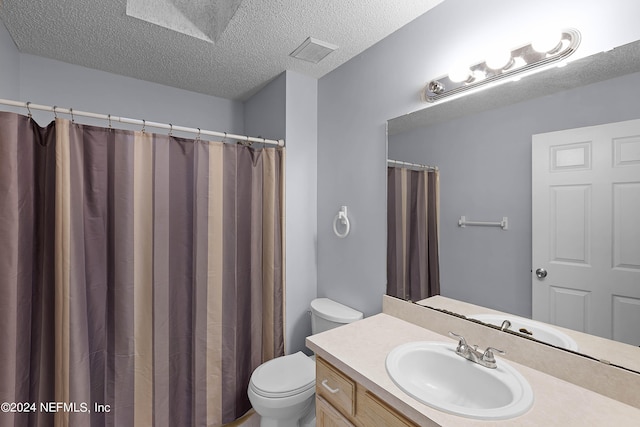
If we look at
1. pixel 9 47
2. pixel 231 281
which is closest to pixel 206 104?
pixel 9 47

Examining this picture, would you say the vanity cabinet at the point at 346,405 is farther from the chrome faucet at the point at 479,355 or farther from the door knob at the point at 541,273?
the door knob at the point at 541,273

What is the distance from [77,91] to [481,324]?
2.89 metres

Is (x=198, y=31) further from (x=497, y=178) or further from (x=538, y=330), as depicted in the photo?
(x=538, y=330)

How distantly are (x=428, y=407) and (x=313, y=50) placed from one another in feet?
6.30

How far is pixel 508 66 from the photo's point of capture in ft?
3.80

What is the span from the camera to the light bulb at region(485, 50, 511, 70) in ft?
3.80

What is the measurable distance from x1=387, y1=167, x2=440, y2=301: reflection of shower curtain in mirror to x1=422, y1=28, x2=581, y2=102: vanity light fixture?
40cm

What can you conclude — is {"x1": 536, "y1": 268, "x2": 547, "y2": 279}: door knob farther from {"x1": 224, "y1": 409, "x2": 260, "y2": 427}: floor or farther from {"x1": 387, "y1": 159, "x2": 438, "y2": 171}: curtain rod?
{"x1": 224, "y1": 409, "x2": 260, "y2": 427}: floor

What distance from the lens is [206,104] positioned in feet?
8.48

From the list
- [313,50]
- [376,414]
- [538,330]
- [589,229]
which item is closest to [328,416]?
[376,414]

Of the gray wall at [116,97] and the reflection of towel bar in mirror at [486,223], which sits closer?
the reflection of towel bar in mirror at [486,223]

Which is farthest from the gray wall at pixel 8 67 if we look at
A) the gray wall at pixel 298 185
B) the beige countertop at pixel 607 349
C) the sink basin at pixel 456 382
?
the beige countertop at pixel 607 349

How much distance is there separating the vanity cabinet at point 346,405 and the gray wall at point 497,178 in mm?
637

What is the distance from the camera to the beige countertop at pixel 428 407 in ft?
2.63
